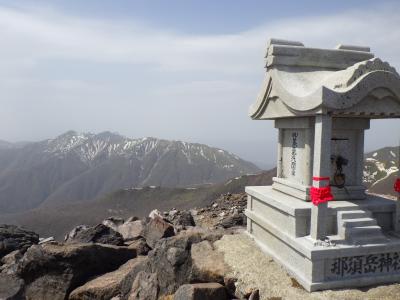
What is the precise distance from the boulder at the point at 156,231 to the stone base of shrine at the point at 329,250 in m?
5.01

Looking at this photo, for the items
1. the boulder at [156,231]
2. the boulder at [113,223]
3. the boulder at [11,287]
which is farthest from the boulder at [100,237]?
the boulder at [11,287]

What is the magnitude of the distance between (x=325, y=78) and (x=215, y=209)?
12875 millimetres

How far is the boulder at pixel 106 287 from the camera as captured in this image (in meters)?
11.9

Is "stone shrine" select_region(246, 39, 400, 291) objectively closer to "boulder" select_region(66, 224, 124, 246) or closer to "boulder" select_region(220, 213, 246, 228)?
"boulder" select_region(220, 213, 246, 228)

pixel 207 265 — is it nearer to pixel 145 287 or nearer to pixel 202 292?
pixel 202 292

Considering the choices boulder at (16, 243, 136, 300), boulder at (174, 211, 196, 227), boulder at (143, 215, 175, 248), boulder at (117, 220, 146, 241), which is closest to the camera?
boulder at (16, 243, 136, 300)

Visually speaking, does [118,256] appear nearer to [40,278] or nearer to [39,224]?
[40,278]

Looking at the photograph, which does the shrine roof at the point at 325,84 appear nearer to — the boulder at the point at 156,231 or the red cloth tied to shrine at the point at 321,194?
the red cloth tied to shrine at the point at 321,194

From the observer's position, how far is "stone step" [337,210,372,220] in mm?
10150

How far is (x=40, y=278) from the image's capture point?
1302cm

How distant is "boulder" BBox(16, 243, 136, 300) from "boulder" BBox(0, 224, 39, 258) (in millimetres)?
3180

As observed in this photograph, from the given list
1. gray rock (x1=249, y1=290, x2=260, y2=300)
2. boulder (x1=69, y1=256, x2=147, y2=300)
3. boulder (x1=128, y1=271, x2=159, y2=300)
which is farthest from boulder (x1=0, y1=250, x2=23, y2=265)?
gray rock (x1=249, y1=290, x2=260, y2=300)

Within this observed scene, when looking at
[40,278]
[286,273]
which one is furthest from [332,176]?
[40,278]

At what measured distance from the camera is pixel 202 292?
9.53 m
